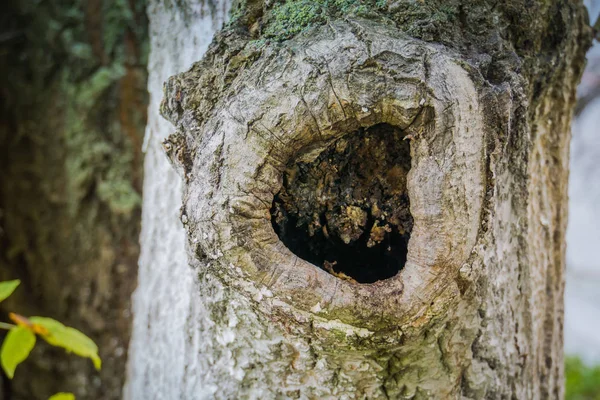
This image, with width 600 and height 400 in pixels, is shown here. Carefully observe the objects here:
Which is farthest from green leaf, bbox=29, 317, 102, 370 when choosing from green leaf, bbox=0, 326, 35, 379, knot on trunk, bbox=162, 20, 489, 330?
knot on trunk, bbox=162, 20, 489, 330

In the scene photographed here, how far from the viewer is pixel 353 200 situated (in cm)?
80

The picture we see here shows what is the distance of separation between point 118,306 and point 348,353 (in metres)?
1.34

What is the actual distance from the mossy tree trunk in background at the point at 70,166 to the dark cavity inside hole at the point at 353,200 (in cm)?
120

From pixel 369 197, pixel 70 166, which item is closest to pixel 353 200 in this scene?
pixel 369 197

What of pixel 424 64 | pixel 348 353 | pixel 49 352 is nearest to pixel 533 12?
pixel 424 64

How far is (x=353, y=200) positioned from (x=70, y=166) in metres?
1.39

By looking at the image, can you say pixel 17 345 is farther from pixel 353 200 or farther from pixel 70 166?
pixel 70 166

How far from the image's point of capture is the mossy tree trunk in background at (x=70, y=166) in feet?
5.91

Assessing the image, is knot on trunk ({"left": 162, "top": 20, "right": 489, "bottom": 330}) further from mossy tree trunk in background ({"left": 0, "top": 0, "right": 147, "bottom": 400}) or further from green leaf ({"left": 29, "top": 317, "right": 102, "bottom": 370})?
mossy tree trunk in background ({"left": 0, "top": 0, "right": 147, "bottom": 400})

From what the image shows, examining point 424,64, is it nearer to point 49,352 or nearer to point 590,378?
point 49,352

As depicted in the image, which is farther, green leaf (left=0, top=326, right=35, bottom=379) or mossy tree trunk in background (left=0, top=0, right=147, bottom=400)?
mossy tree trunk in background (left=0, top=0, right=147, bottom=400)

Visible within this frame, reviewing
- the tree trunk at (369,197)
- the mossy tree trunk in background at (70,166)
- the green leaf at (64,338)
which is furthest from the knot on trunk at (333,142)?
the mossy tree trunk in background at (70,166)

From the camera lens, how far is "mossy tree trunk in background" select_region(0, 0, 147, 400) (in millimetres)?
1803

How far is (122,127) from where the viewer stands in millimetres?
1824
